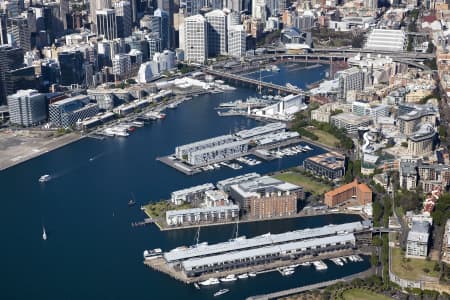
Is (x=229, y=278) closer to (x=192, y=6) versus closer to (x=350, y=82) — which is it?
(x=350, y=82)

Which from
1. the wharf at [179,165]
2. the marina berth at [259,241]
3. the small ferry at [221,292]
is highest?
the wharf at [179,165]

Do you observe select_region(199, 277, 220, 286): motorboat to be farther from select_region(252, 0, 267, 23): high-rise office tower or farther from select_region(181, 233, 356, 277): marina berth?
select_region(252, 0, 267, 23): high-rise office tower

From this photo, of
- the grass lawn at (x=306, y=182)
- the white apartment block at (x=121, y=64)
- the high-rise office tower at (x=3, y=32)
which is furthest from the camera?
the high-rise office tower at (x=3, y=32)

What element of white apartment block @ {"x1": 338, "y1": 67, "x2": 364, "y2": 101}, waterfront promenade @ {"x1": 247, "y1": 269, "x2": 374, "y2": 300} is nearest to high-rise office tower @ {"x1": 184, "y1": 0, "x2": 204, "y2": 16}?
white apartment block @ {"x1": 338, "y1": 67, "x2": 364, "y2": 101}

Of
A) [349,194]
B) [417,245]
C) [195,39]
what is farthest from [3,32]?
[417,245]

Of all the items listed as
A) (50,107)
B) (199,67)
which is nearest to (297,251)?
(50,107)

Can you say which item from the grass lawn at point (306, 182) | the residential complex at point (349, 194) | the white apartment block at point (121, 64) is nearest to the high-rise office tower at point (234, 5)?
the white apartment block at point (121, 64)

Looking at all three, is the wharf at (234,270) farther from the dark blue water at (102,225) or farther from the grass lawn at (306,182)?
the grass lawn at (306,182)
